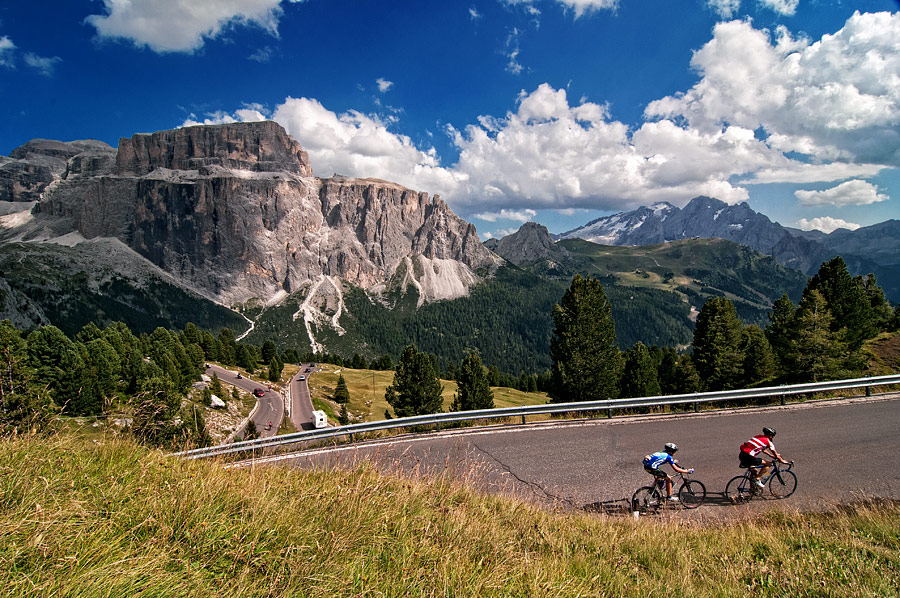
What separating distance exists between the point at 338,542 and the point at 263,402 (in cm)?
7137

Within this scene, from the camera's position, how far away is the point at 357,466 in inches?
269

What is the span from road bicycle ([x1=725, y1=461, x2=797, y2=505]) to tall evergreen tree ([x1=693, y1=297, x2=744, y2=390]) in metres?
30.9

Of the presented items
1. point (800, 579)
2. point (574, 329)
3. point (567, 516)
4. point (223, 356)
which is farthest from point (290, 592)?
point (223, 356)

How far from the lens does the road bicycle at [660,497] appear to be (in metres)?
8.78

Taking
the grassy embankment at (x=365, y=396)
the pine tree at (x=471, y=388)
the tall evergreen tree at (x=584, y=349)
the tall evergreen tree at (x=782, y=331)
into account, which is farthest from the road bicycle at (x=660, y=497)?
the grassy embankment at (x=365, y=396)

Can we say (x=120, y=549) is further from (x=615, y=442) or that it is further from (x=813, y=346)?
(x=813, y=346)

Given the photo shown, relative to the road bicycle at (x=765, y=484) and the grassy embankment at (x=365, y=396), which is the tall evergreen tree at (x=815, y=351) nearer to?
the road bicycle at (x=765, y=484)

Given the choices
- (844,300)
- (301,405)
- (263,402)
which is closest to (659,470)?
(844,300)

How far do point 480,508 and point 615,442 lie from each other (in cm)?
819

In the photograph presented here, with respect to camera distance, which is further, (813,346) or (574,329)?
(574,329)

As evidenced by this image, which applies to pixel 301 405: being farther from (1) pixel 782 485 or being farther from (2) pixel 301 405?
(1) pixel 782 485

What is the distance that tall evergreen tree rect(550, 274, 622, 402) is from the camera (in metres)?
28.9

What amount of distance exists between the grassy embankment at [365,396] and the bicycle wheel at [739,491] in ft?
204

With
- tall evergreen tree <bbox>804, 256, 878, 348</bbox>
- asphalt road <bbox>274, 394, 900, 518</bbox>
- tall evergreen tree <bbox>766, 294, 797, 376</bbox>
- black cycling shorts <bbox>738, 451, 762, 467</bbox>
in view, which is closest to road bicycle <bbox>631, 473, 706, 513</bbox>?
asphalt road <bbox>274, 394, 900, 518</bbox>
